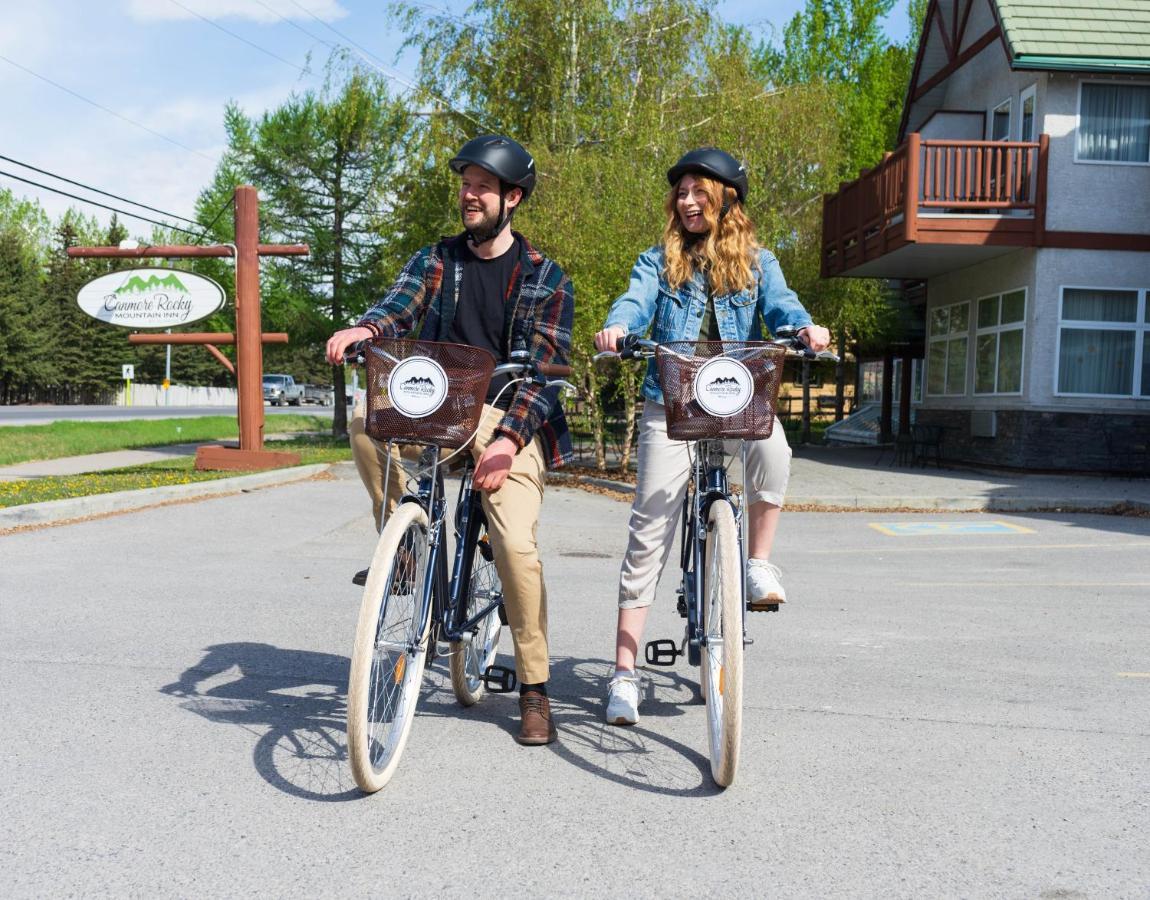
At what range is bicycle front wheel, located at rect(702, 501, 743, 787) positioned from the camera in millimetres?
3238

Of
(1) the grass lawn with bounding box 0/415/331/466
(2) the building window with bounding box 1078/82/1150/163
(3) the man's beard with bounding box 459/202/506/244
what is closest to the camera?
(3) the man's beard with bounding box 459/202/506/244

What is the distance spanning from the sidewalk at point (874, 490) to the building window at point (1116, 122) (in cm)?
522

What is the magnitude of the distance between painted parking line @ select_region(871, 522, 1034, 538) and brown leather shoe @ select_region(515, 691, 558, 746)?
7499 millimetres

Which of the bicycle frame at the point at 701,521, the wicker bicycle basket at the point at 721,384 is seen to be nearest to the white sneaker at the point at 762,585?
the bicycle frame at the point at 701,521

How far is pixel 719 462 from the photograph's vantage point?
3.91m

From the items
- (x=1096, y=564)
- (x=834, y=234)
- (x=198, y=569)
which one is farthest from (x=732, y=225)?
(x=834, y=234)

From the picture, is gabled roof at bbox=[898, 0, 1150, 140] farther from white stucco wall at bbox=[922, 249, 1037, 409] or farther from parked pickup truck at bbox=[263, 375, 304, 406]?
parked pickup truck at bbox=[263, 375, 304, 406]

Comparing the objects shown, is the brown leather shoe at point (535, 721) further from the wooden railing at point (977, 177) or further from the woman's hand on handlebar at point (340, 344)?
the wooden railing at point (977, 177)

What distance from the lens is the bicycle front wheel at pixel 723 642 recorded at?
3.24 meters

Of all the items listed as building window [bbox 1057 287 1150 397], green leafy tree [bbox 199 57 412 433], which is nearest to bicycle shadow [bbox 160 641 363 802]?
building window [bbox 1057 287 1150 397]

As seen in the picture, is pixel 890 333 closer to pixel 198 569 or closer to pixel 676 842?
pixel 198 569

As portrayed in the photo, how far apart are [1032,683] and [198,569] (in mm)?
5392

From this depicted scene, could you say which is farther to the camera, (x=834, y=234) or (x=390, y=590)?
(x=834, y=234)

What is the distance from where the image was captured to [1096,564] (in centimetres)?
870
